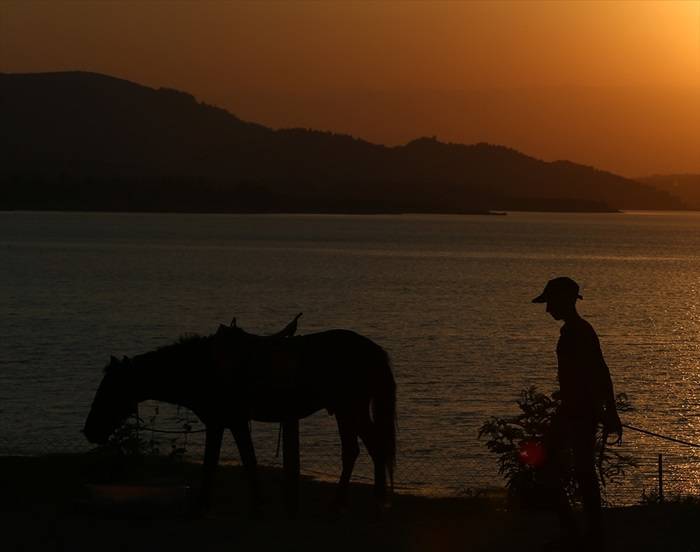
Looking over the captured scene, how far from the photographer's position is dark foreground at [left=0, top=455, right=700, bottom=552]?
1055 cm

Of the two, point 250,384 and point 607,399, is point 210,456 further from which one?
point 607,399

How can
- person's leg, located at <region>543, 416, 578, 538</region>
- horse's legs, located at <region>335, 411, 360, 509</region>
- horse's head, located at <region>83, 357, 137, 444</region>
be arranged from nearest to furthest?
person's leg, located at <region>543, 416, 578, 538</region> → horse's head, located at <region>83, 357, 137, 444</region> → horse's legs, located at <region>335, 411, 360, 509</region>

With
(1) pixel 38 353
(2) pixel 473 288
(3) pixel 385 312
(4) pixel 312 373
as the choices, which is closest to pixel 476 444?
(4) pixel 312 373

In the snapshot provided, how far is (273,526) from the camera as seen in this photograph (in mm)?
11438

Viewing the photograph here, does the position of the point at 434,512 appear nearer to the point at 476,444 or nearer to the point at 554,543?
the point at 554,543

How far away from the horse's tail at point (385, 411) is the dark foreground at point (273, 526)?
2.21ft

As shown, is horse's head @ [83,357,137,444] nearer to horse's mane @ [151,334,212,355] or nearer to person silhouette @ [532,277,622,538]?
horse's mane @ [151,334,212,355]

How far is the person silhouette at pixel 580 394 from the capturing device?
9711 mm

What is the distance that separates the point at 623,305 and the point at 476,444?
51.5 meters

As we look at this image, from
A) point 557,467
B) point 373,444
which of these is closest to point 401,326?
point 373,444

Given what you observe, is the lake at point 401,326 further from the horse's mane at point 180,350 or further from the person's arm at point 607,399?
the person's arm at point 607,399

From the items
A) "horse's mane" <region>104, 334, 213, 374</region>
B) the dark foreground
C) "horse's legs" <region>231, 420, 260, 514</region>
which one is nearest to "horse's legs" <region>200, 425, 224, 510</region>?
"horse's legs" <region>231, 420, 260, 514</region>

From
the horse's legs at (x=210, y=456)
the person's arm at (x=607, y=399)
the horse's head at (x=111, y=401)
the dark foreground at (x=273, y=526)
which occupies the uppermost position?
the person's arm at (x=607, y=399)

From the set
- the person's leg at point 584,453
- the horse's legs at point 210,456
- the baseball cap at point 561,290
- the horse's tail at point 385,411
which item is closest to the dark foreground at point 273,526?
the horse's legs at point 210,456
